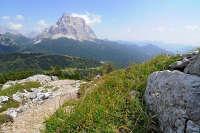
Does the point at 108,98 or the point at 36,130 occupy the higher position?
the point at 108,98

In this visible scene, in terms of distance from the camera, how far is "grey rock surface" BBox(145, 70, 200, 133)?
30.7 feet

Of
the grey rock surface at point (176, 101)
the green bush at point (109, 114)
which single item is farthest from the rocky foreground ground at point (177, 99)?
the green bush at point (109, 114)

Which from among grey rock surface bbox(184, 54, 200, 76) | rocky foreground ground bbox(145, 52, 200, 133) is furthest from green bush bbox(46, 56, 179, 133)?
grey rock surface bbox(184, 54, 200, 76)

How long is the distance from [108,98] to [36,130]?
6.44 m

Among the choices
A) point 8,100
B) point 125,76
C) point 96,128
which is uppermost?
point 125,76

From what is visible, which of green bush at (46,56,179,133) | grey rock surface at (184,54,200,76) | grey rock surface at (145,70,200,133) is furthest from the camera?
green bush at (46,56,179,133)

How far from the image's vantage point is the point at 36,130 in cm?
1762

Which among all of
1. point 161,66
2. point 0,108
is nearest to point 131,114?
point 161,66

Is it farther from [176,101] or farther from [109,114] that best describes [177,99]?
[109,114]

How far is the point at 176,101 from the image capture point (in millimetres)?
10094

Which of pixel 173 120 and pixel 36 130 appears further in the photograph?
pixel 36 130

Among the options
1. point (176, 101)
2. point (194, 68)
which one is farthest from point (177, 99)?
point (194, 68)

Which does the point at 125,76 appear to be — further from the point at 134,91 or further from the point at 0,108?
the point at 0,108

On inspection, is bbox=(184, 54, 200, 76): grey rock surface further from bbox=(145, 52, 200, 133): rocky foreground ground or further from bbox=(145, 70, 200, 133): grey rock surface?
bbox=(145, 70, 200, 133): grey rock surface
